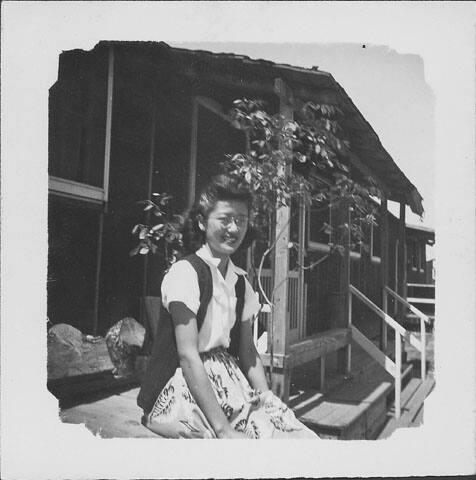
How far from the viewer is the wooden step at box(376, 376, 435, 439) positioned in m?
3.88

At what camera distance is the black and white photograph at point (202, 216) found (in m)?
3.27

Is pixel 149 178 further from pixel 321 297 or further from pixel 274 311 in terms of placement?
pixel 321 297

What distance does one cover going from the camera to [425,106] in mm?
3881

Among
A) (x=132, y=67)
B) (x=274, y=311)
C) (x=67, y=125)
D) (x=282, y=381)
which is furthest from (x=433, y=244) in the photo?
(x=67, y=125)

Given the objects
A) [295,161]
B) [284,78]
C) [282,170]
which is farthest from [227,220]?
[284,78]

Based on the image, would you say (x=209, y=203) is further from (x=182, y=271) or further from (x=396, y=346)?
(x=396, y=346)

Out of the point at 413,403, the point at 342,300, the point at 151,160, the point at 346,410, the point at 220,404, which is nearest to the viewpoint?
the point at 220,404

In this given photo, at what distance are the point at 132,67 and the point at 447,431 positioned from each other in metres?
3.87

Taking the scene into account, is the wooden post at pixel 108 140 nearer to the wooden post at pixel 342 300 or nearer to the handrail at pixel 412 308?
the wooden post at pixel 342 300

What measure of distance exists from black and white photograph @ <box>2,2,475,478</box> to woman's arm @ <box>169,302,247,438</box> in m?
0.01

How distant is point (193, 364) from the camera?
2893 millimetres

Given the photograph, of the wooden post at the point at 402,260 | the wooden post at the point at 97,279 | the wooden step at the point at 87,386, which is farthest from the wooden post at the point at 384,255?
the wooden step at the point at 87,386

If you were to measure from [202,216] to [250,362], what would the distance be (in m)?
1.04

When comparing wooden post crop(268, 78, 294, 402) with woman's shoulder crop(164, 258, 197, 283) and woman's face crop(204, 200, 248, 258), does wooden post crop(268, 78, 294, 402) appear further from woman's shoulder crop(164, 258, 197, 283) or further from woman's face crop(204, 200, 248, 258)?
woman's shoulder crop(164, 258, 197, 283)
